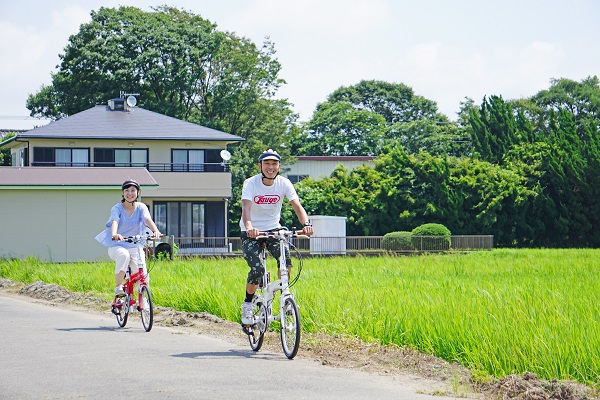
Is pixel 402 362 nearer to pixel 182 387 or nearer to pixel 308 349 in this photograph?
pixel 308 349

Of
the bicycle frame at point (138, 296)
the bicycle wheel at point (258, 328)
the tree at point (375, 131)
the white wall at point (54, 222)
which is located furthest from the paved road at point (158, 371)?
the tree at point (375, 131)

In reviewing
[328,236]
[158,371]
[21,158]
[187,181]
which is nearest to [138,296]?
[158,371]

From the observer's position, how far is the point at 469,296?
11.9 m

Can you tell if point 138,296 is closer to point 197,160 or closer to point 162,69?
point 197,160

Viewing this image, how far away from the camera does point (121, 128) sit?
4491cm

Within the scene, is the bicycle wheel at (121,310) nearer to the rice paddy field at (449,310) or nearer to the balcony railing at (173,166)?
the rice paddy field at (449,310)

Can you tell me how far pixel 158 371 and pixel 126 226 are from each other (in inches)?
163

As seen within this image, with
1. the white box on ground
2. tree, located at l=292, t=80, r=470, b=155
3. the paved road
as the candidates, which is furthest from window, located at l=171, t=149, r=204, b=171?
the paved road

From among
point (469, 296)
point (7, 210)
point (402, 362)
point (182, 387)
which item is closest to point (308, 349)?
point (402, 362)

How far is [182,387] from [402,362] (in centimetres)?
217

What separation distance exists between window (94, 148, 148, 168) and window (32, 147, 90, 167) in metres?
0.56

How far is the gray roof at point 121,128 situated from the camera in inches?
1716

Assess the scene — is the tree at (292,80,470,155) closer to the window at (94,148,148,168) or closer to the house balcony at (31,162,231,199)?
the house balcony at (31,162,231,199)

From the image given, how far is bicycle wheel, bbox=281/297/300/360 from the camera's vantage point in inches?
332
